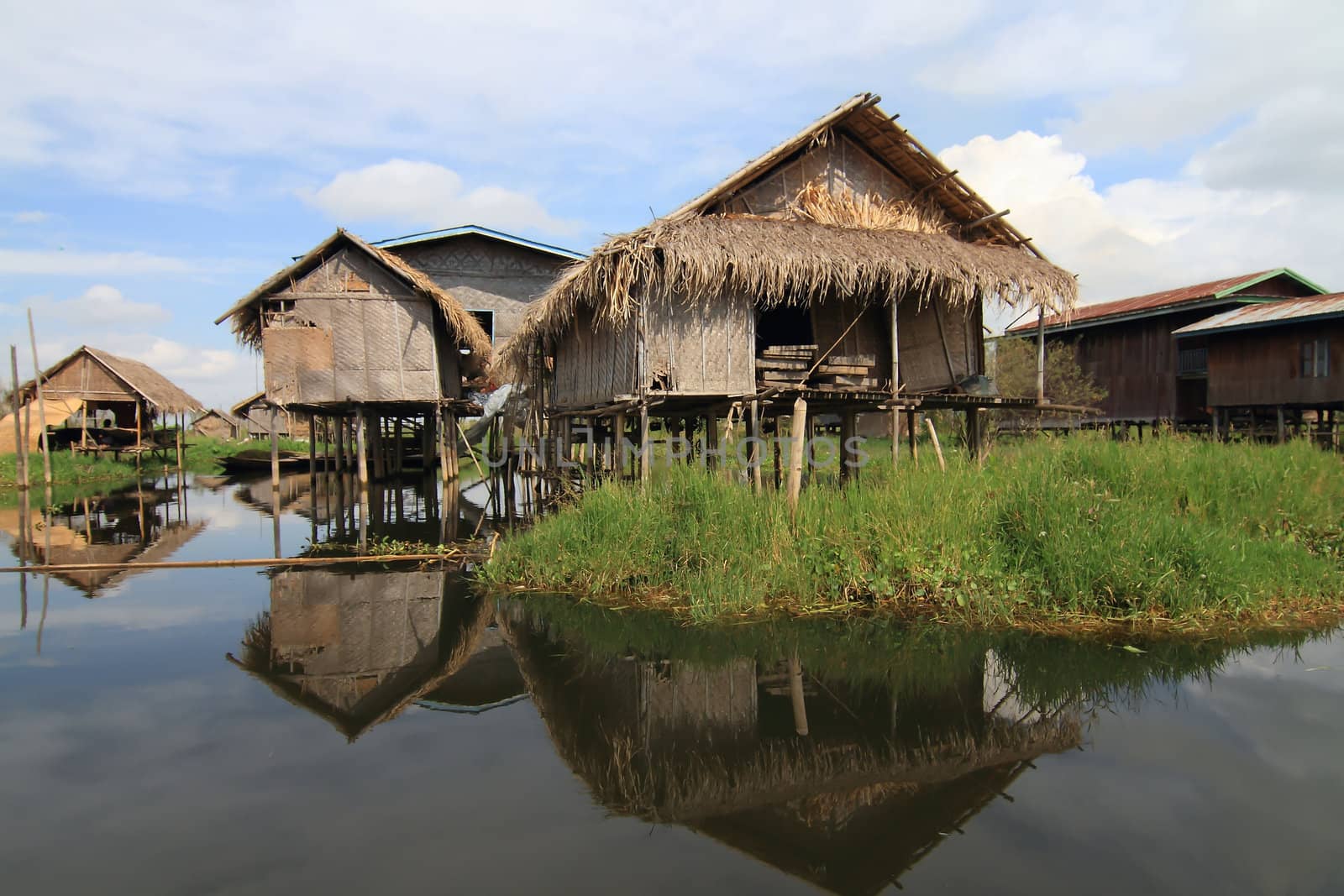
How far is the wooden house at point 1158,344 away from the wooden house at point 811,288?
1082 centimetres

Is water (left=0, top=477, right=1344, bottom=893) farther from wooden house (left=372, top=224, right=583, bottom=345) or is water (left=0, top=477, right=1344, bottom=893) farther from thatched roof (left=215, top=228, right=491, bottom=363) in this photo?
wooden house (left=372, top=224, right=583, bottom=345)

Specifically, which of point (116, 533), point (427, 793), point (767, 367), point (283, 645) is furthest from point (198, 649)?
point (116, 533)

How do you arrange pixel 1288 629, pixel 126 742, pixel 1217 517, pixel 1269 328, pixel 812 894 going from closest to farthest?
1. pixel 812 894
2. pixel 126 742
3. pixel 1288 629
4. pixel 1217 517
5. pixel 1269 328

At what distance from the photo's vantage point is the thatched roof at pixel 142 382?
25.0 m

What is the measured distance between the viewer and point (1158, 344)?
20797 millimetres

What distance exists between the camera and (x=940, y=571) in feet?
21.7

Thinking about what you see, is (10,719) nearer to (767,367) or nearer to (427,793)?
(427,793)

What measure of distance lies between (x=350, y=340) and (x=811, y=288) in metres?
10.3

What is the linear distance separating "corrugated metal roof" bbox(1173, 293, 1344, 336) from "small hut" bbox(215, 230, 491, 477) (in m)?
16.4

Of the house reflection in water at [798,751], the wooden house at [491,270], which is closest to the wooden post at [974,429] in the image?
the house reflection in water at [798,751]

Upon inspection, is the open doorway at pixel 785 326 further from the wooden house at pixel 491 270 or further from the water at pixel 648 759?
the wooden house at pixel 491 270

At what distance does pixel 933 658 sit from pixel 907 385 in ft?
21.0

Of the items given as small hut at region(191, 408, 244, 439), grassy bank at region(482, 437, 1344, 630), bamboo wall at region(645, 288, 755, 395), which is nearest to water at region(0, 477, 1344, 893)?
grassy bank at region(482, 437, 1344, 630)

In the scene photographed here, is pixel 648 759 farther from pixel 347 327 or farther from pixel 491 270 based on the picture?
pixel 491 270
